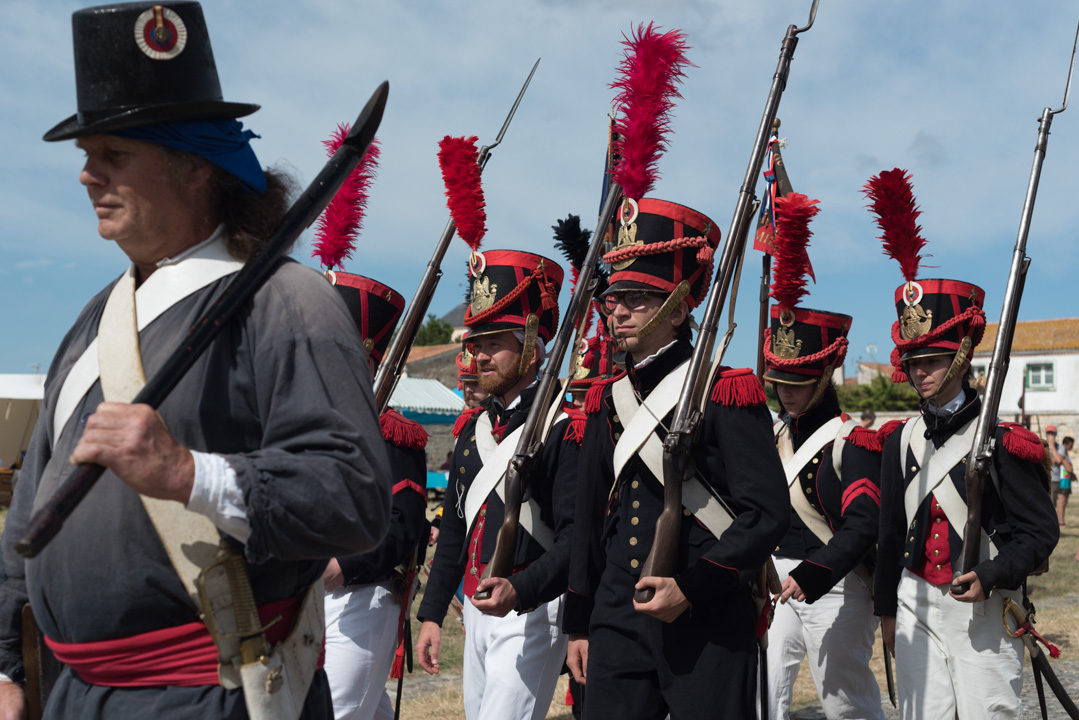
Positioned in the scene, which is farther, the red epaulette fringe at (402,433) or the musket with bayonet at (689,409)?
the red epaulette fringe at (402,433)

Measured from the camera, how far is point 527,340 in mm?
5473

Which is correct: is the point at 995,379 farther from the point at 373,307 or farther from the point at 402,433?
the point at 373,307

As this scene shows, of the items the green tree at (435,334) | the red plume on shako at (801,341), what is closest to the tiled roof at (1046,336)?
the green tree at (435,334)

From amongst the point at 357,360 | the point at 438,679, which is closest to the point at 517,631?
the point at 357,360

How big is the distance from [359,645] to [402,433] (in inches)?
41.2

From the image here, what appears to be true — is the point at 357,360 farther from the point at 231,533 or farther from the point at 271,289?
the point at 231,533

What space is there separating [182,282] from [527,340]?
3.28 metres

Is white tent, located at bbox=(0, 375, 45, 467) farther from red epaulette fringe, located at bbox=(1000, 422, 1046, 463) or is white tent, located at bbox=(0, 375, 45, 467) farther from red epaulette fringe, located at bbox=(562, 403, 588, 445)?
red epaulette fringe, located at bbox=(1000, 422, 1046, 463)

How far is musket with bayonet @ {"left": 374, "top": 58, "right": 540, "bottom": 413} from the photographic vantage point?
6086 millimetres

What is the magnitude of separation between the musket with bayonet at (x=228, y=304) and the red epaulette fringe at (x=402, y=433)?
10.3 ft

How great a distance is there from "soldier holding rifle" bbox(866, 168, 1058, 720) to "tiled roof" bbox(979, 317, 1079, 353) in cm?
4921

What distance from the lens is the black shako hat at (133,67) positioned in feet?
7.20

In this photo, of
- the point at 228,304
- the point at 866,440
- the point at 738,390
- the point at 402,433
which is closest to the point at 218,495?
the point at 228,304

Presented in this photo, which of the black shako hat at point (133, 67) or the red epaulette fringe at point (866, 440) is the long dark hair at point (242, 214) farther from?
the red epaulette fringe at point (866, 440)
